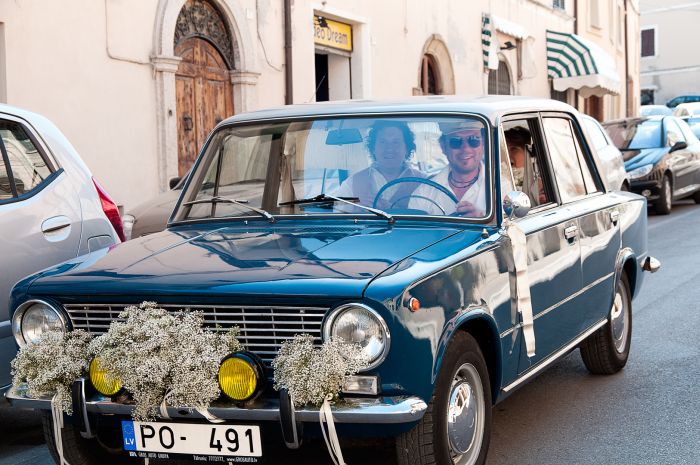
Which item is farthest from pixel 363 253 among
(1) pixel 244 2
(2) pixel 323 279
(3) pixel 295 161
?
(1) pixel 244 2

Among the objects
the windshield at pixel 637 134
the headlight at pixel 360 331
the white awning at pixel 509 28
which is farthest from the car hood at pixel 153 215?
the white awning at pixel 509 28

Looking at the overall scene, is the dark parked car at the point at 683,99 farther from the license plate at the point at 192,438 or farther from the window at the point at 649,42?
the license plate at the point at 192,438

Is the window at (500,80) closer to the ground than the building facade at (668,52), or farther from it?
closer to the ground

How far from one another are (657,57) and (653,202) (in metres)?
46.2

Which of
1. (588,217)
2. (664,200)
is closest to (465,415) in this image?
(588,217)

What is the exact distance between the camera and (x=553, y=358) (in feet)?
17.3

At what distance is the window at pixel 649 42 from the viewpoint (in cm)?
6162

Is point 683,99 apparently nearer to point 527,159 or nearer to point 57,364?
point 527,159

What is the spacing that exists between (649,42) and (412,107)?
60.1 m

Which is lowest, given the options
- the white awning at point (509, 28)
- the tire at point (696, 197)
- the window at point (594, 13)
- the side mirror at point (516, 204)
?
the tire at point (696, 197)

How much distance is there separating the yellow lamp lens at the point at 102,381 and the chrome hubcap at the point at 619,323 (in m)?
3.37

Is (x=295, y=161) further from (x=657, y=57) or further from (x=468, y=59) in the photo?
(x=657, y=57)

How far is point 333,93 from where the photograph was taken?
19906 millimetres

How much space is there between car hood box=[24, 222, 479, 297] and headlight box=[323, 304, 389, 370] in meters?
0.08
